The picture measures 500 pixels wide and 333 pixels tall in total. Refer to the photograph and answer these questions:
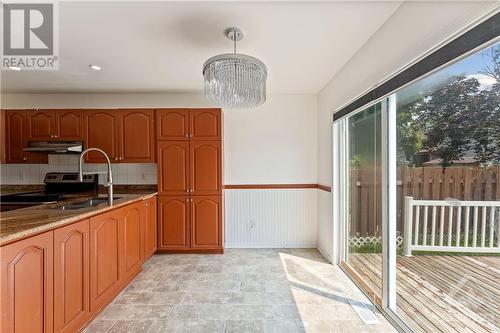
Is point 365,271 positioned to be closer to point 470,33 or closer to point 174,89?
point 470,33

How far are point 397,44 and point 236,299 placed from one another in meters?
2.47

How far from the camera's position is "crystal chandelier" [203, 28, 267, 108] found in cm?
184

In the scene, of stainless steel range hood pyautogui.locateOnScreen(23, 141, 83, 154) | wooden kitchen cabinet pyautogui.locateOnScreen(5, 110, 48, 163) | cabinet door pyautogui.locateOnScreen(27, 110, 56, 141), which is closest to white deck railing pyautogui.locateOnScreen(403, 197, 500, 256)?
stainless steel range hood pyautogui.locateOnScreen(23, 141, 83, 154)

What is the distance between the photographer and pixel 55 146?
3.28 m

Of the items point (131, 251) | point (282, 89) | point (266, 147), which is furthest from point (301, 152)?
point (131, 251)

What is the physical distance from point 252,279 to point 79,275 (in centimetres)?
162

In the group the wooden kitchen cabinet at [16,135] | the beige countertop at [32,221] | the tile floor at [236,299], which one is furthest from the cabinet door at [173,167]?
the wooden kitchen cabinet at [16,135]

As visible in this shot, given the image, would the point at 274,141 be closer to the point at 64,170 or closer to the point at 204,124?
the point at 204,124

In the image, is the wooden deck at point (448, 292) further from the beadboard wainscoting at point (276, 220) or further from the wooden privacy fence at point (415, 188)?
the beadboard wainscoting at point (276, 220)

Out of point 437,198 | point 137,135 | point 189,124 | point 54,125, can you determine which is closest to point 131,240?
point 137,135

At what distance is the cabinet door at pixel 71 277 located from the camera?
161 cm

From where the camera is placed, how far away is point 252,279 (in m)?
2.73

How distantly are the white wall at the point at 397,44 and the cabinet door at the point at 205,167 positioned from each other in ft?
4.94

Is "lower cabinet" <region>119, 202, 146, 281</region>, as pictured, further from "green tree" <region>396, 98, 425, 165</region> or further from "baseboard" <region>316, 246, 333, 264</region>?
"green tree" <region>396, 98, 425, 165</region>
